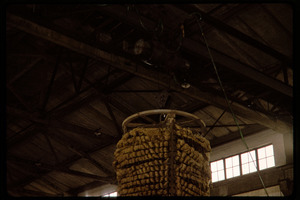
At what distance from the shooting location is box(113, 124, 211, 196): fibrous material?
9.15 feet

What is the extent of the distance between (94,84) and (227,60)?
4.54 m

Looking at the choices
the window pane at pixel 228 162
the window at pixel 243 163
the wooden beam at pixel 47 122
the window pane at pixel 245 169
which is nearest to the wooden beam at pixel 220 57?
the window at pixel 243 163

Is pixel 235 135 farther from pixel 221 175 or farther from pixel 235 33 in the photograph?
pixel 235 33

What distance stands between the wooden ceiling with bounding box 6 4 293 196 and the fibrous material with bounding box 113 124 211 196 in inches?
97.9

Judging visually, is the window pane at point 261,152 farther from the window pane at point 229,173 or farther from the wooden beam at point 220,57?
the wooden beam at point 220,57

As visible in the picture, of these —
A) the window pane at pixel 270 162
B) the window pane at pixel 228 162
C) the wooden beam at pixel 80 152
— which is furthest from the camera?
the wooden beam at pixel 80 152

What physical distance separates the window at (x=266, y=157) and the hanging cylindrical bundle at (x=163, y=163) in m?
9.77

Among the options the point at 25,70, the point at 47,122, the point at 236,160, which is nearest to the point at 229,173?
the point at 236,160

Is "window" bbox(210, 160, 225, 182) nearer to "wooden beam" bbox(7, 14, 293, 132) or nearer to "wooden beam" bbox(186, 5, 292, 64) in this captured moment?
"wooden beam" bbox(7, 14, 293, 132)

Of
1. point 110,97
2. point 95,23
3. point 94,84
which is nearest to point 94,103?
point 110,97

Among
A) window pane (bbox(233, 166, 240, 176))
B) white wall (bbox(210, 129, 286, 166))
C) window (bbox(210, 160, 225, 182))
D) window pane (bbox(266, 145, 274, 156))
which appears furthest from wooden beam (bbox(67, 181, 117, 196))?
window pane (bbox(266, 145, 274, 156))

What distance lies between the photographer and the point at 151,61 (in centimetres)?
688

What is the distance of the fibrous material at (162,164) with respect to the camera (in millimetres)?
2789

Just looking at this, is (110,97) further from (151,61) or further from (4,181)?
(4,181)
